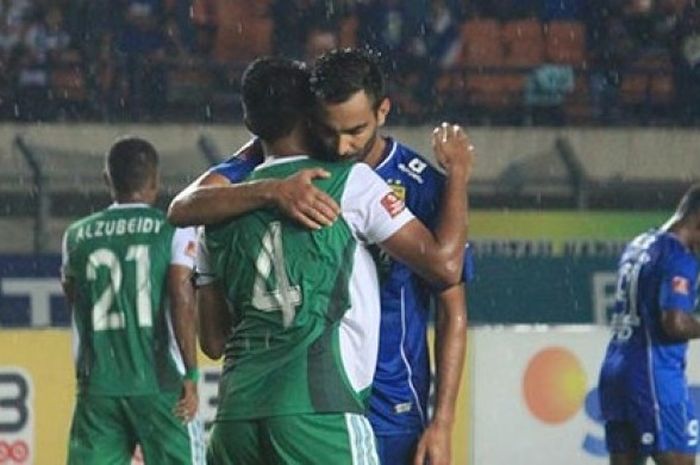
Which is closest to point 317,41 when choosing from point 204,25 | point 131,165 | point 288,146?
point 204,25

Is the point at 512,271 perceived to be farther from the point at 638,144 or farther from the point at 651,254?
the point at 651,254

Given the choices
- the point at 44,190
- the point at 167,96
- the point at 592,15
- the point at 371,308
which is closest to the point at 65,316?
the point at 44,190

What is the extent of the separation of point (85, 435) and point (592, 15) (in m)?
11.6

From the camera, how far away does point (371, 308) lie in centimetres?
448

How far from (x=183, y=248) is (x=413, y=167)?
3.03 meters

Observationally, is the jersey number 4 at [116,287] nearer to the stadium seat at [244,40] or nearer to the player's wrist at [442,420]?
the player's wrist at [442,420]

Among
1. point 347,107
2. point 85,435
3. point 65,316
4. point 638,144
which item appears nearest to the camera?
point 347,107

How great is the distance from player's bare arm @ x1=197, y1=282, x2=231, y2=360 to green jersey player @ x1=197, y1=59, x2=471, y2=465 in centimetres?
24

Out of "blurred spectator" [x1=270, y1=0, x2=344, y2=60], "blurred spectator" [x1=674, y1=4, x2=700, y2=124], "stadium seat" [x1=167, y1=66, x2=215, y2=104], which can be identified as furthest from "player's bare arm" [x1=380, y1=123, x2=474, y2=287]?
"blurred spectator" [x1=270, y1=0, x2=344, y2=60]

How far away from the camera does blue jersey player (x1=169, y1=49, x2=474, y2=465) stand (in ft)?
14.2

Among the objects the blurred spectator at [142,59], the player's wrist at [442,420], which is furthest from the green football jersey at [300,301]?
the blurred spectator at [142,59]

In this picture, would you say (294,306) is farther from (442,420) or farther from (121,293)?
(121,293)

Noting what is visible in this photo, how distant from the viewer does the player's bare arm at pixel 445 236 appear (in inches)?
174

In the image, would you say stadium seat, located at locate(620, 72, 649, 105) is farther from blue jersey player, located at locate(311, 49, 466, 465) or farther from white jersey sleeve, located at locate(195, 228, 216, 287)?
white jersey sleeve, located at locate(195, 228, 216, 287)
